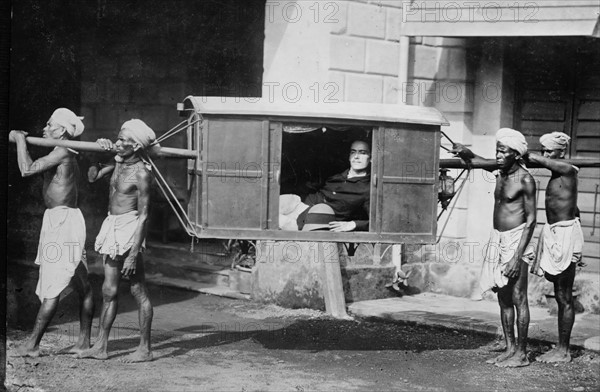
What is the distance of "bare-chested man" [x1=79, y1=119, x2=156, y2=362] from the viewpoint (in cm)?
799

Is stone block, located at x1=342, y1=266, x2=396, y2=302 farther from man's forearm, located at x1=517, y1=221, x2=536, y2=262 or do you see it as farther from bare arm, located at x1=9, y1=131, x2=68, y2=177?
bare arm, located at x1=9, y1=131, x2=68, y2=177

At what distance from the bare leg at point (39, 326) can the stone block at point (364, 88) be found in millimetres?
4880

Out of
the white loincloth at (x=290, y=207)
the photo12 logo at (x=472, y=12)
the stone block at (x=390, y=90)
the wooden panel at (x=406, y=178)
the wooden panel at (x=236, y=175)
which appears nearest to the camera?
the wooden panel at (x=236, y=175)

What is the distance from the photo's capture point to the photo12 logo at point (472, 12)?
1077 cm

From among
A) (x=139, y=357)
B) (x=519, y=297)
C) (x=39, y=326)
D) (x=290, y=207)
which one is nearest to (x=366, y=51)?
(x=290, y=207)

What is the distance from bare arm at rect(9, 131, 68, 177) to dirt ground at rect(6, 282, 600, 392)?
67.8 inches

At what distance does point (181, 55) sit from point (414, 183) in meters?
7.13

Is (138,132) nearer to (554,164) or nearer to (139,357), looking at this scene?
(139,357)

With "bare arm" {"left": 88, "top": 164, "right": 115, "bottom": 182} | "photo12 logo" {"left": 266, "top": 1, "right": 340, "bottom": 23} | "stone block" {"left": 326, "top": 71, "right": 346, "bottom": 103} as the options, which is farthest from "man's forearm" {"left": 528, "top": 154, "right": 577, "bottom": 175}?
"bare arm" {"left": 88, "top": 164, "right": 115, "bottom": 182}

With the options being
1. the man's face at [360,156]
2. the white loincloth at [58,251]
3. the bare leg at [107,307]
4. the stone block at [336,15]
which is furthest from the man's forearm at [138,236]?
the stone block at [336,15]

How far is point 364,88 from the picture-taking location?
37.8 feet

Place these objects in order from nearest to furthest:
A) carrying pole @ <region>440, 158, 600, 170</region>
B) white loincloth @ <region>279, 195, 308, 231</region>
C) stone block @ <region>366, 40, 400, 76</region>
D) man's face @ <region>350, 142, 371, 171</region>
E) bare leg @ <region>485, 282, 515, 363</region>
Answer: white loincloth @ <region>279, 195, 308, 231</region> → man's face @ <region>350, 142, 371, 171</region> → carrying pole @ <region>440, 158, 600, 170</region> → bare leg @ <region>485, 282, 515, 363</region> → stone block @ <region>366, 40, 400, 76</region>

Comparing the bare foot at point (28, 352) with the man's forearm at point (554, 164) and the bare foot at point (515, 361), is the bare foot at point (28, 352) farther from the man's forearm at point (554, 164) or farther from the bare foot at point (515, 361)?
the man's forearm at point (554, 164)

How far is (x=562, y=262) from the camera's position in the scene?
881 cm
